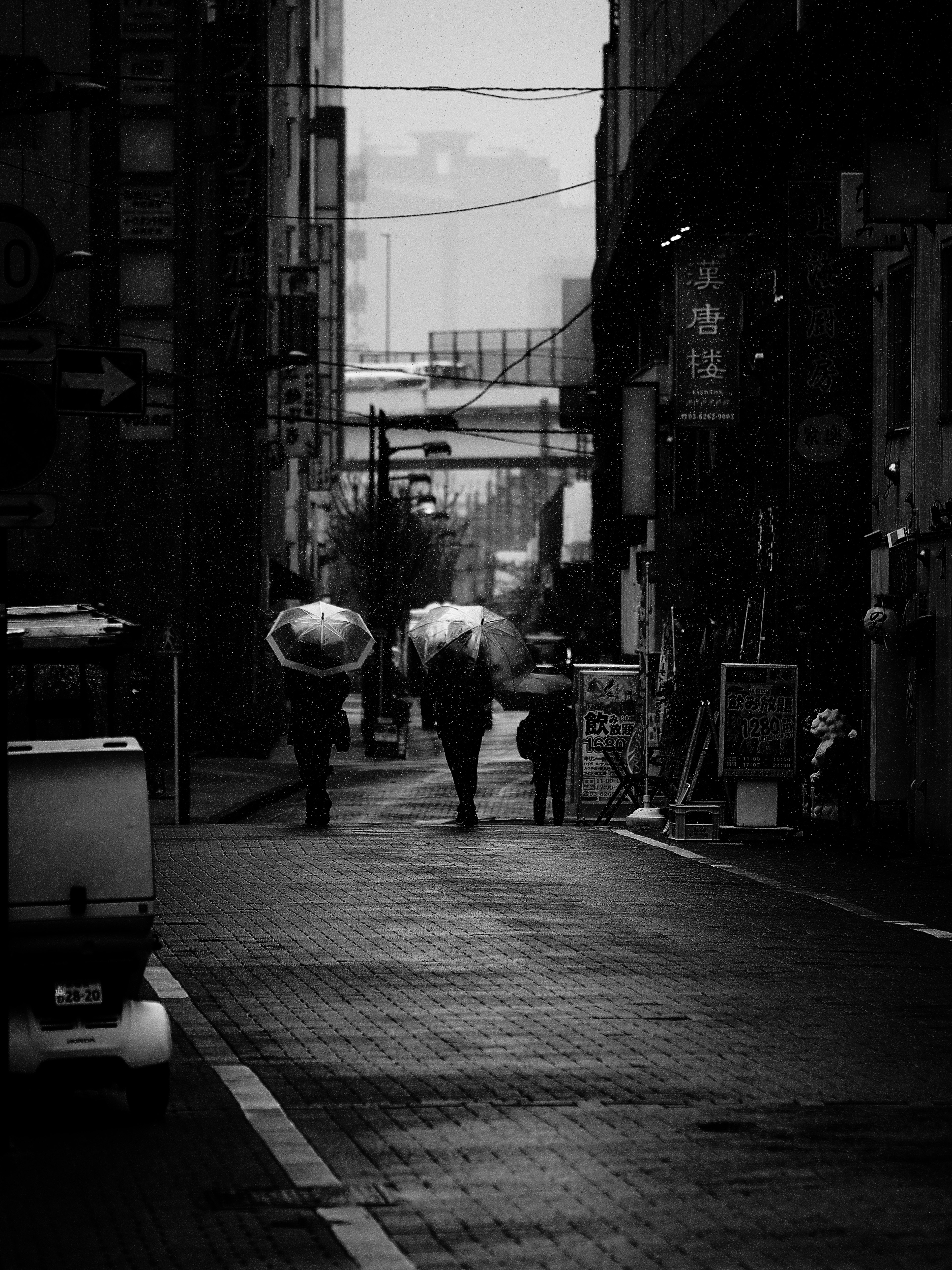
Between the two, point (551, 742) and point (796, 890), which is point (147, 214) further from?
point (796, 890)

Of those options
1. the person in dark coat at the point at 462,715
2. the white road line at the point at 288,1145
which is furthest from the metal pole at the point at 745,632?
the white road line at the point at 288,1145

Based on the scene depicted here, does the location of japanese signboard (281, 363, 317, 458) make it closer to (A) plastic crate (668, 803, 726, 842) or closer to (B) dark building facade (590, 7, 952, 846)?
(B) dark building facade (590, 7, 952, 846)

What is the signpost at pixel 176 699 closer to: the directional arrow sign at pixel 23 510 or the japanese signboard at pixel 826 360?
the japanese signboard at pixel 826 360

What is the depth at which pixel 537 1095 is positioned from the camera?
27.2ft

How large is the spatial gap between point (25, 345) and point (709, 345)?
74.6 feet

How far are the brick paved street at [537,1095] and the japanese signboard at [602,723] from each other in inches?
406

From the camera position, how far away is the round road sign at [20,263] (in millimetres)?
7621

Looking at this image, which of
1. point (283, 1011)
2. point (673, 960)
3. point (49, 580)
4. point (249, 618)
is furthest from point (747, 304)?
point (283, 1011)

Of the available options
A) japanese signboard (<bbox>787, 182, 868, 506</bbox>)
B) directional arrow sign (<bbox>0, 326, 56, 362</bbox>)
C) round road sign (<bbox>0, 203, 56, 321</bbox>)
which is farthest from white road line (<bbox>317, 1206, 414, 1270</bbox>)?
japanese signboard (<bbox>787, 182, 868, 506</bbox>)

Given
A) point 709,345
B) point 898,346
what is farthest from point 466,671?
point 709,345

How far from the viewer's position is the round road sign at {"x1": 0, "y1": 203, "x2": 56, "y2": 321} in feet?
25.0

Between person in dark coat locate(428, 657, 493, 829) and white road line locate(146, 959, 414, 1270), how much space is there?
11.6m

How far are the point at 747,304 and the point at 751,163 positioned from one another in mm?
3349

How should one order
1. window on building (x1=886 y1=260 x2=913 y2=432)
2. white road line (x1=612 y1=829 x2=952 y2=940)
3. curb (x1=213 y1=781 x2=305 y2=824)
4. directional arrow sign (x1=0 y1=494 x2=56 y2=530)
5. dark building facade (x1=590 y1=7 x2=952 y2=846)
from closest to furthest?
1. directional arrow sign (x1=0 y1=494 x2=56 y2=530)
2. white road line (x1=612 y1=829 x2=952 y2=940)
3. dark building facade (x1=590 y1=7 x2=952 y2=846)
4. window on building (x1=886 y1=260 x2=913 y2=432)
5. curb (x1=213 y1=781 x2=305 y2=824)
